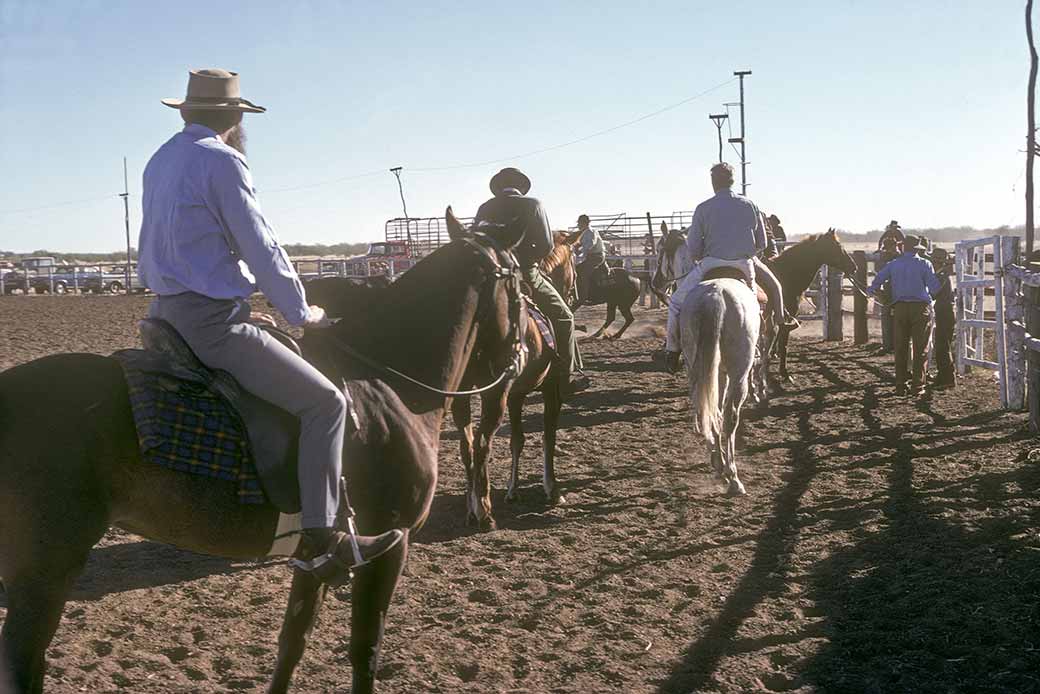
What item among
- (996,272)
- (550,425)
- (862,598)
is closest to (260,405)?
Answer: (862,598)

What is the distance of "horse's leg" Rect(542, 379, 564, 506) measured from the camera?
→ 7.94 metres

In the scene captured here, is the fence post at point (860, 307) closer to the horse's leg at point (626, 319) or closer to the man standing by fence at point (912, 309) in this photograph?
the horse's leg at point (626, 319)

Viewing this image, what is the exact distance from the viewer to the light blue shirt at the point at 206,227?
3488mm

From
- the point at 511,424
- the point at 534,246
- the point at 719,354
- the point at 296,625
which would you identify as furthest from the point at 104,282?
the point at 296,625

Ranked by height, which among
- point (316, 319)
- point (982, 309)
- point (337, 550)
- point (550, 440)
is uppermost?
point (316, 319)

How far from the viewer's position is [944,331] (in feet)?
44.1

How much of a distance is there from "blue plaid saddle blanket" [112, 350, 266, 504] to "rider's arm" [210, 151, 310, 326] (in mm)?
436

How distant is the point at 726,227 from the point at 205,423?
6532mm

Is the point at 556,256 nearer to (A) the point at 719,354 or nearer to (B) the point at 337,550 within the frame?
(A) the point at 719,354

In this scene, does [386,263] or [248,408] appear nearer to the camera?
[248,408]

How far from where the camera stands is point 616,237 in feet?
132

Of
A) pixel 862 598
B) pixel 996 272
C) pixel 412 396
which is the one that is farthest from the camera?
pixel 996 272

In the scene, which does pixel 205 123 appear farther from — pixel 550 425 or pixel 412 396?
pixel 550 425

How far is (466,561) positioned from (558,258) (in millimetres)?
3663
